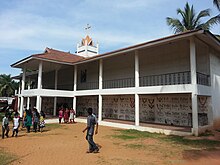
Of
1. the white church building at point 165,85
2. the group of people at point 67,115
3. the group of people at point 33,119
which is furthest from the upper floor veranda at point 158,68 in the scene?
the group of people at point 33,119

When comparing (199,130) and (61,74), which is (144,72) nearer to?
(199,130)

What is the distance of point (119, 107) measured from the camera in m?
16.2

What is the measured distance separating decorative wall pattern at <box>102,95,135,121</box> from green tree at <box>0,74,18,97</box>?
30.0 meters

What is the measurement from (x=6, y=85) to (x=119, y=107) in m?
32.3

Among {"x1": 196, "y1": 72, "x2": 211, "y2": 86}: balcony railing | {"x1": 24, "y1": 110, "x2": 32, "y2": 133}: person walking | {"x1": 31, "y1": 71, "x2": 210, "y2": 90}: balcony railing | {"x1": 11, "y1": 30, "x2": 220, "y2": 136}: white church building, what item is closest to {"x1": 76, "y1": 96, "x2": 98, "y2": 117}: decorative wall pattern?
{"x1": 11, "y1": 30, "x2": 220, "y2": 136}: white church building

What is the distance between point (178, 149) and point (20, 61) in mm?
14488

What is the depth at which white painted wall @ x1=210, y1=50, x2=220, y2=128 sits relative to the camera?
1160 cm

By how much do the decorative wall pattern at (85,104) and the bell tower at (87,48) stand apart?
8664mm

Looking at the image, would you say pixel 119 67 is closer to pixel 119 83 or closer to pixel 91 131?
pixel 119 83

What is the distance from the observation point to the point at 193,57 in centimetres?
988

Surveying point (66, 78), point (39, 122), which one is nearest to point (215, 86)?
point (39, 122)

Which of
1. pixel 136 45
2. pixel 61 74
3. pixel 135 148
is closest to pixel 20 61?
pixel 61 74

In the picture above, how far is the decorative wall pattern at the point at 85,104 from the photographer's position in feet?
61.0

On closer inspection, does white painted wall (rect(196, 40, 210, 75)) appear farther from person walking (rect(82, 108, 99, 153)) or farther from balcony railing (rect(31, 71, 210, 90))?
person walking (rect(82, 108, 99, 153))
